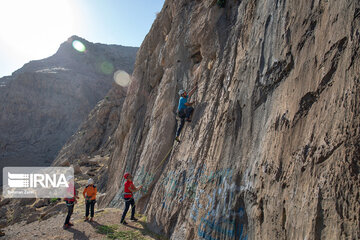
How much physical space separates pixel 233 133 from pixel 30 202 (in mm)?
23324

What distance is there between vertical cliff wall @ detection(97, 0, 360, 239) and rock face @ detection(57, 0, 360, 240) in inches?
0.8

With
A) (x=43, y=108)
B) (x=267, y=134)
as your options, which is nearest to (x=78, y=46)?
(x=43, y=108)

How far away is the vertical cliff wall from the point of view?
3.57 meters

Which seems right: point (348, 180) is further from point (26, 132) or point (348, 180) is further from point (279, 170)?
point (26, 132)

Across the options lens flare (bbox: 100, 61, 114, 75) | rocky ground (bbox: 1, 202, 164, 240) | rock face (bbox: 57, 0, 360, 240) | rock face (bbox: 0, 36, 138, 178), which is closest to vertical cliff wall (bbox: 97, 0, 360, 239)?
rock face (bbox: 57, 0, 360, 240)

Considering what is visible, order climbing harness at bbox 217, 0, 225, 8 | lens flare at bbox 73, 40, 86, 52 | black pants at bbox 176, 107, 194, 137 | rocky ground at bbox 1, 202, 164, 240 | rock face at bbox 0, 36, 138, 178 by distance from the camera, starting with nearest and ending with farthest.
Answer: rocky ground at bbox 1, 202, 164, 240, black pants at bbox 176, 107, 194, 137, climbing harness at bbox 217, 0, 225, 8, rock face at bbox 0, 36, 138, 178, lens flare at bbox 73, 40, 86, 52

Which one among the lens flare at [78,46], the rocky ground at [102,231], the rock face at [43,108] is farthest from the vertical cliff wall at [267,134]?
the lens flare at [78,46]

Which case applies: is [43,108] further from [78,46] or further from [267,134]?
[267,134]

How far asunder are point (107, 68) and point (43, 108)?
2693 centimetres

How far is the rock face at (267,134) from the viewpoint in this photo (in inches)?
141

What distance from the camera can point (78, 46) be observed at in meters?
94.3

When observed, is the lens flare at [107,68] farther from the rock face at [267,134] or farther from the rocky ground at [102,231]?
the rocky ground at [102,231]

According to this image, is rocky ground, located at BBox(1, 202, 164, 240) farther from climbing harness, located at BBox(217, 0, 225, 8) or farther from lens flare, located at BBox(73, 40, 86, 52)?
lens flare, located at BBox(73, 40, 86, 52)

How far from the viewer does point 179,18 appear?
1445 centimetres
